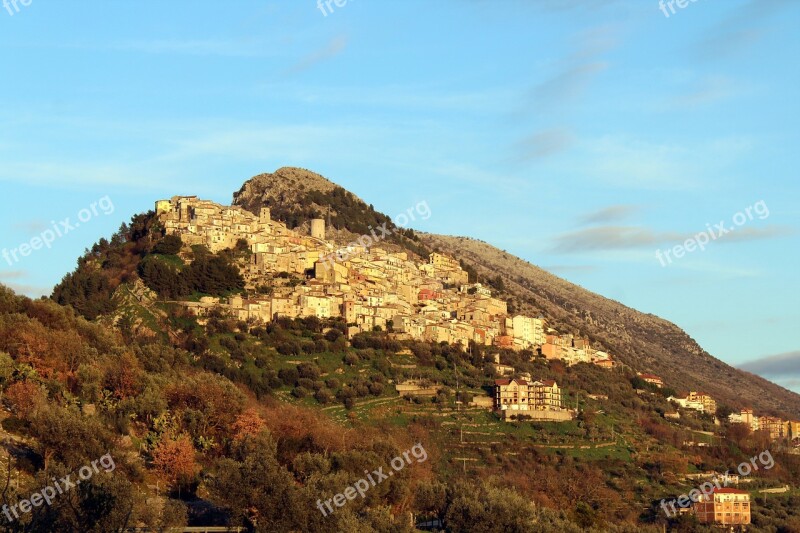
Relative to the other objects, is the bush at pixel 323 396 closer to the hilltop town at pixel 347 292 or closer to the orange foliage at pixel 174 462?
the hilltop town at pixel 347 292

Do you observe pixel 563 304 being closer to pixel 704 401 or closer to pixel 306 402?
pixel 704 401

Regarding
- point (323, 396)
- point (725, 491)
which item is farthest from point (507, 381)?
point (725, 491)

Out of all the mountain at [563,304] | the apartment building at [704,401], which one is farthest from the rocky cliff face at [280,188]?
the apartment building at [704,401]

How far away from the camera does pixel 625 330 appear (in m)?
173

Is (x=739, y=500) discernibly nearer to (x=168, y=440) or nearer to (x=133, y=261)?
(x=168, y=440)

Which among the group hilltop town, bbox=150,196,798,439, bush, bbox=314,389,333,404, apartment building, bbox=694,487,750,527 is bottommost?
apartment building, bbox=694,487,750,527

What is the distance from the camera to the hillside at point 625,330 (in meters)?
144

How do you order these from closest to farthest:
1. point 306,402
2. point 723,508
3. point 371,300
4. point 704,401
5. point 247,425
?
point 247,425, point 723,508, point 306,402, point 371,300, point 704,401

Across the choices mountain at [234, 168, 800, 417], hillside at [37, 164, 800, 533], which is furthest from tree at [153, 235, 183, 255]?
mountain at [234, 168, 800, 417]

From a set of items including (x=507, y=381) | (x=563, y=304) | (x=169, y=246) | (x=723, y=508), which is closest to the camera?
(x=723, y=508)

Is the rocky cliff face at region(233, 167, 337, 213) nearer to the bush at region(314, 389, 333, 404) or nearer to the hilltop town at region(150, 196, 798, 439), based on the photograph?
the hilltop town at region(150, 196, 798, 439)

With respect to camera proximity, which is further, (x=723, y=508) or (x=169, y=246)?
(x=169, y=246)

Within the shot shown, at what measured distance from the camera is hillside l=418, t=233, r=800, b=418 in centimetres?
14438

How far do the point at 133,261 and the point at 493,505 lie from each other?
5801 cm
